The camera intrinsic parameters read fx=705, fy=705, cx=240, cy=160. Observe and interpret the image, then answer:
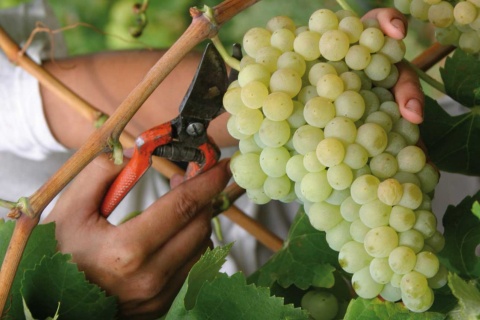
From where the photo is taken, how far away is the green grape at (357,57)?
37cm

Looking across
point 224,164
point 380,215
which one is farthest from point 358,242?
point 224,164

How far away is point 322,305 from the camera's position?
47cm

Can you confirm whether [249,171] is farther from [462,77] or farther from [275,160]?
[462,77]

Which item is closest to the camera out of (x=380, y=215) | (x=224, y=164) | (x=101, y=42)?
(x=380, y=215)

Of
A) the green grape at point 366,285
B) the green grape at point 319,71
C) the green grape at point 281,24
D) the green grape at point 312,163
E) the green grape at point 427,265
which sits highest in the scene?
the green grape at point 281,24

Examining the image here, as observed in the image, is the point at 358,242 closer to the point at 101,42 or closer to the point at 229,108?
the point at 229,108

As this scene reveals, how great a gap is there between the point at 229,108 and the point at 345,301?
0.19 meters

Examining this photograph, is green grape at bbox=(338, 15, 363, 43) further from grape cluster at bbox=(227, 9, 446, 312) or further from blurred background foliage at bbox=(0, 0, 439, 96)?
blurred background foliage at bbox=(0, 0, 439, 96)

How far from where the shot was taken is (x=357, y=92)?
37 cm

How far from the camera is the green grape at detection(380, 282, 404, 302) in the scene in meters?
0.35

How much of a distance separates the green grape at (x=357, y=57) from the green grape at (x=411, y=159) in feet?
0.17

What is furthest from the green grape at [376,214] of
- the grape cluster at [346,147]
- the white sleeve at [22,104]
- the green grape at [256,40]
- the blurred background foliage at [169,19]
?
the blurred background foliage at [169,19]

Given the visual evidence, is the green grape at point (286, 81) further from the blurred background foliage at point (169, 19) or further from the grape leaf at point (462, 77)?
the blurred background foliage at point (169, 19)

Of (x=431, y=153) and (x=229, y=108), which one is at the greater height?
(x=229, y=108)
